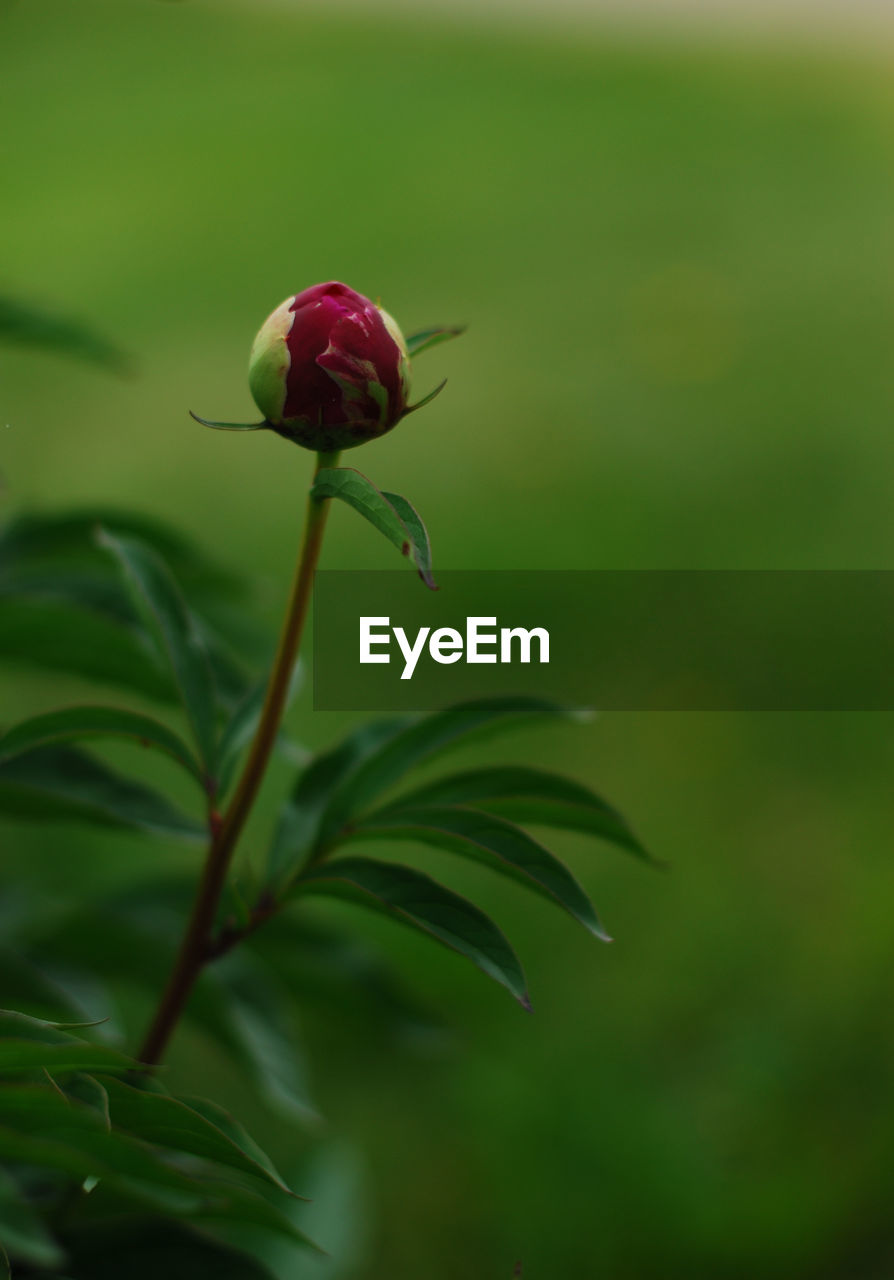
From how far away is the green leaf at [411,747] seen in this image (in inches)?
24.4

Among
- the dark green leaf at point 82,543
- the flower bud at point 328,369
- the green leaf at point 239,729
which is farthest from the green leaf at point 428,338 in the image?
the dark green leaf at point 82,543

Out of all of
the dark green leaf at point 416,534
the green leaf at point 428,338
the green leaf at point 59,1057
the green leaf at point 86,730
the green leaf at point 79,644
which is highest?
the green leaf at point 428,338

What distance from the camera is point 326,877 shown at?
571 millimetres

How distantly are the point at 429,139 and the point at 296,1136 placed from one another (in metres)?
3.74

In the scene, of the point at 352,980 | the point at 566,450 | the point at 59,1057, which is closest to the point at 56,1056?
the point at 59,1057

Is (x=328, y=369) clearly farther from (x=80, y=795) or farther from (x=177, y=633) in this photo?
(x=80, y=795)

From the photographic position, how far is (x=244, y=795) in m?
0.56

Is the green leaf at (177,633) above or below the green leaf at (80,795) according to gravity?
above

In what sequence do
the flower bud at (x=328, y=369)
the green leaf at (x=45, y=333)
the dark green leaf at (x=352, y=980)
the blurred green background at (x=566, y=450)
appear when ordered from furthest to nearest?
the blurred green background at (x=566, y=450), the dark green leaf at (x=352, y=980), the green leaf at (x=45, y=333), the flower bud at (x=328, y=369)

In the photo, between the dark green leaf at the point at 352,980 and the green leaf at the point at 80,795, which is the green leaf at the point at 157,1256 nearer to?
the green leaf at the point at 80,795

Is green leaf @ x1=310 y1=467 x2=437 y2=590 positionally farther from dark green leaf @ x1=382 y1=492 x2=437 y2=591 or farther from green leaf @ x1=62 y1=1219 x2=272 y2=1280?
green leaf @ x1=62 y1=1219 x2=272 y2=1280

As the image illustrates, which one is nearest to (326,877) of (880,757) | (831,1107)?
(831,1107)

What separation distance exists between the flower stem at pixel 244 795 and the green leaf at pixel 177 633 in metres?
0.05

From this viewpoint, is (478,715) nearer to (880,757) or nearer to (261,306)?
(880,757)
